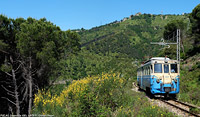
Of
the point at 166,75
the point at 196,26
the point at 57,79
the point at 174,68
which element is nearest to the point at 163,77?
the point at 166,75

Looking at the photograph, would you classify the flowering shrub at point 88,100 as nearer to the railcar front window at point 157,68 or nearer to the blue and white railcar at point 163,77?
the blue and white railcar at point 163,77

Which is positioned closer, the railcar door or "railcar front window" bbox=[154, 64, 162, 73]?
the railcar door

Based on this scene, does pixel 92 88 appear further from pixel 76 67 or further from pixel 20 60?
pixel 76 67

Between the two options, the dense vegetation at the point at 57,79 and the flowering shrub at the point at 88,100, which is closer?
the flowering shrub at the point at 88,100

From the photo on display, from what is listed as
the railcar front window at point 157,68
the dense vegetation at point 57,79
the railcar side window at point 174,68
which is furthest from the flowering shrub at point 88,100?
the railcar side window at point 174,68

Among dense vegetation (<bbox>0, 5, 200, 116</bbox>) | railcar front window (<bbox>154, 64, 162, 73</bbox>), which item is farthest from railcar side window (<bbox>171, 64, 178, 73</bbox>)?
dense vegetation (<bbox>0, 5, 200, 116</bbox>)

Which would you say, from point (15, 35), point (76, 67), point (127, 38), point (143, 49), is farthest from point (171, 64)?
point (127, 38)

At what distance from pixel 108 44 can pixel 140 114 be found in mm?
85459

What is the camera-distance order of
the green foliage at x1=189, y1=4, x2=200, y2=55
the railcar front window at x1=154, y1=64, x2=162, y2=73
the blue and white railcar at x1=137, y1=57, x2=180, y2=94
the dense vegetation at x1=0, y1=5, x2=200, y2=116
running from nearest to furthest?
the dense vegetation at x1=0, y1=5, x2=200, y2=116
the blue and white railcar at x1=137, y1=57, x2=180, y2=94
the railcar front window at x1=154, y1=64, x2=162, y2=73
the green foliage at x1=189, y1=4, x2=200, y2=55

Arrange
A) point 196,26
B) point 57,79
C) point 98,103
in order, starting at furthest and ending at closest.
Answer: point 196,26 → point 57,79 → point 98,103

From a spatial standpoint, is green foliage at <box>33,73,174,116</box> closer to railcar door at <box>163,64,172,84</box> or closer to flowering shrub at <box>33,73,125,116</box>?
flowering shrub at <box>33,73,125,116</box>

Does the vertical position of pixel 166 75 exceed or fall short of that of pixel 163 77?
it exceeds it

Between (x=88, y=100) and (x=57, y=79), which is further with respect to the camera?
(x=57, y=79)

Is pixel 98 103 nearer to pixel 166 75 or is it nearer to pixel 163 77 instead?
pixel 163 77
